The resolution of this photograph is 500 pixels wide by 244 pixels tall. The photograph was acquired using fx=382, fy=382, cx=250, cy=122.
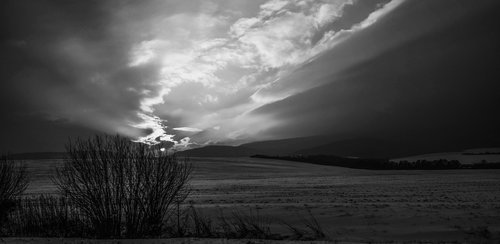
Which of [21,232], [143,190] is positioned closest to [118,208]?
[143,190]

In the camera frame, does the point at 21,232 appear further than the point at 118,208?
Yes

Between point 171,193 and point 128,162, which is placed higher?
point 128,162

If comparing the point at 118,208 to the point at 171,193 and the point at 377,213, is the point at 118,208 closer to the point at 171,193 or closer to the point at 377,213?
the point at 171,193

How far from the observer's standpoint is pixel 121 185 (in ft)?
63.5

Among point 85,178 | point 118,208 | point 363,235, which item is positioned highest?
point 85,178

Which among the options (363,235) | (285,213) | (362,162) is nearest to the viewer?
(363,235)

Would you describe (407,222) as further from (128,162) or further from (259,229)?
(128,162)

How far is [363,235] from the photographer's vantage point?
1858cm

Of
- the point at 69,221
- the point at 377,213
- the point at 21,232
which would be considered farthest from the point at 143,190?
the point at 377,213

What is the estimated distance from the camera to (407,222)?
2025cm

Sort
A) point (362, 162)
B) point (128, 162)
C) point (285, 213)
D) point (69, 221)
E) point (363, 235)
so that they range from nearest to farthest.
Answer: point (363, 235)
point (128, 162)
point (69, 221)
point (285, 213)
point (362, 162)

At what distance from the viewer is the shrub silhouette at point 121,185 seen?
19281 mm

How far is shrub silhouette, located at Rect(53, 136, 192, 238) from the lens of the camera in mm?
19281

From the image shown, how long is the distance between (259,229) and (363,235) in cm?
512
